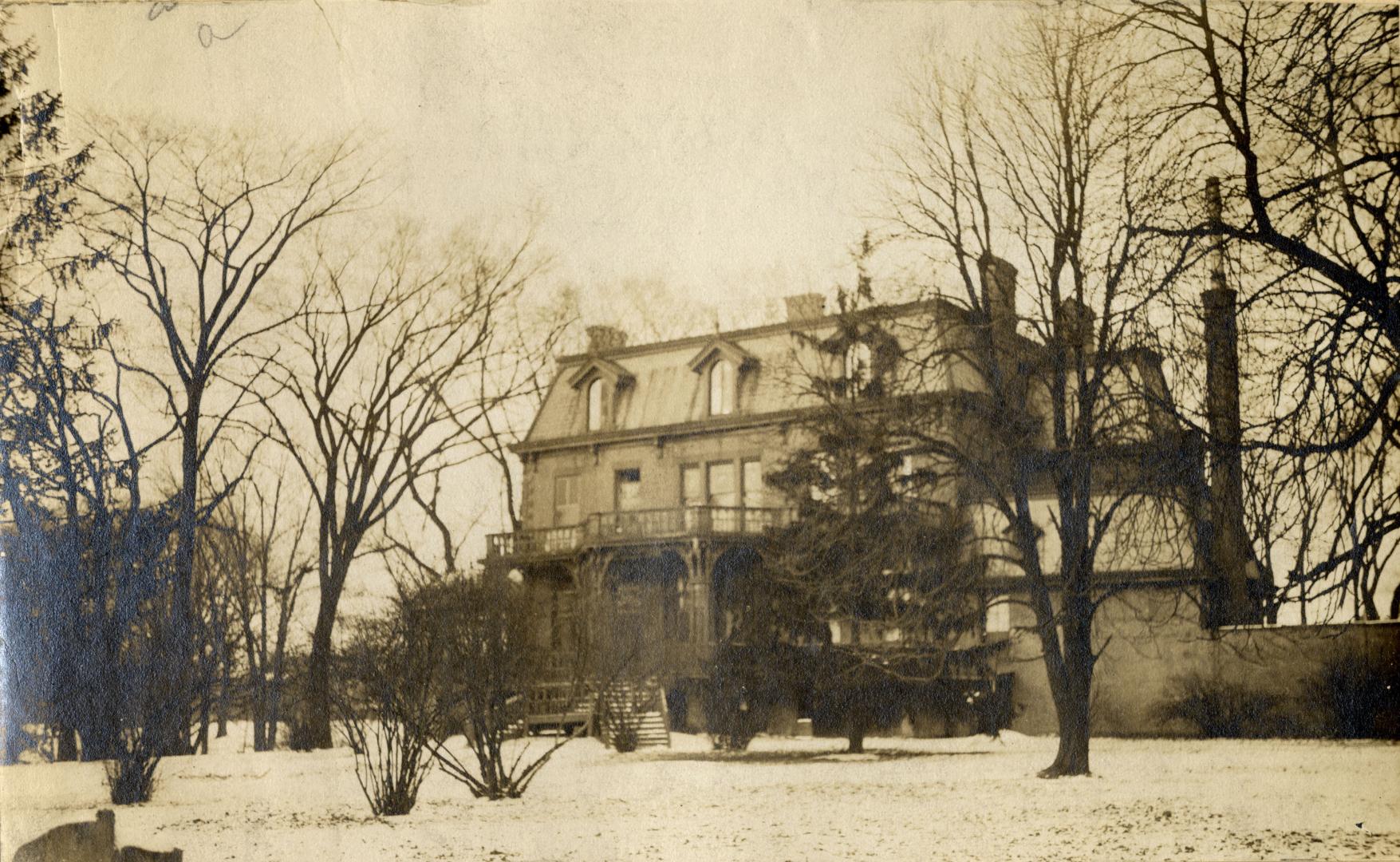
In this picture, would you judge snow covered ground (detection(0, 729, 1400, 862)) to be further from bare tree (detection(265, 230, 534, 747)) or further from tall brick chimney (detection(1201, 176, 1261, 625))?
tall brick chimney (detection(1201, 176, 1261, 625))

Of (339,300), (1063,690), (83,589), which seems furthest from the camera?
(1063,690)

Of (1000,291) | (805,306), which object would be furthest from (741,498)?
(1000,291)

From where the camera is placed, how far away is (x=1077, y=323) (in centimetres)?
644

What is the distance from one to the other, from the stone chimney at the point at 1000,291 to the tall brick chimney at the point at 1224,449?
0.94m

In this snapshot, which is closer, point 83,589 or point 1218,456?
point 83,589

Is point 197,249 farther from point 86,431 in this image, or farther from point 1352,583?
point 1352,583

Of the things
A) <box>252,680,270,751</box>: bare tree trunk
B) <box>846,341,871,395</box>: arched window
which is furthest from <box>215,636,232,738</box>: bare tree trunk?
<box>846,341,871,395</box>: arched window

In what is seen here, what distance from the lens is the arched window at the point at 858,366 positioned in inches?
254

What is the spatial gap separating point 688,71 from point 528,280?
1256mm

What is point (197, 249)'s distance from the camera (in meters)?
5.89

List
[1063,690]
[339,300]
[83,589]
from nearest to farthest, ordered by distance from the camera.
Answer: [83,589], [339,300], [1063,690]

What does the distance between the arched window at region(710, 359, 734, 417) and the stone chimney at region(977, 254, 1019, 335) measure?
138 cm

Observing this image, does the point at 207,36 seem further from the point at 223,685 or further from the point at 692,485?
the point at 692,485

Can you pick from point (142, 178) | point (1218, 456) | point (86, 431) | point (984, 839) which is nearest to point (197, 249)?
point (142, 178)
